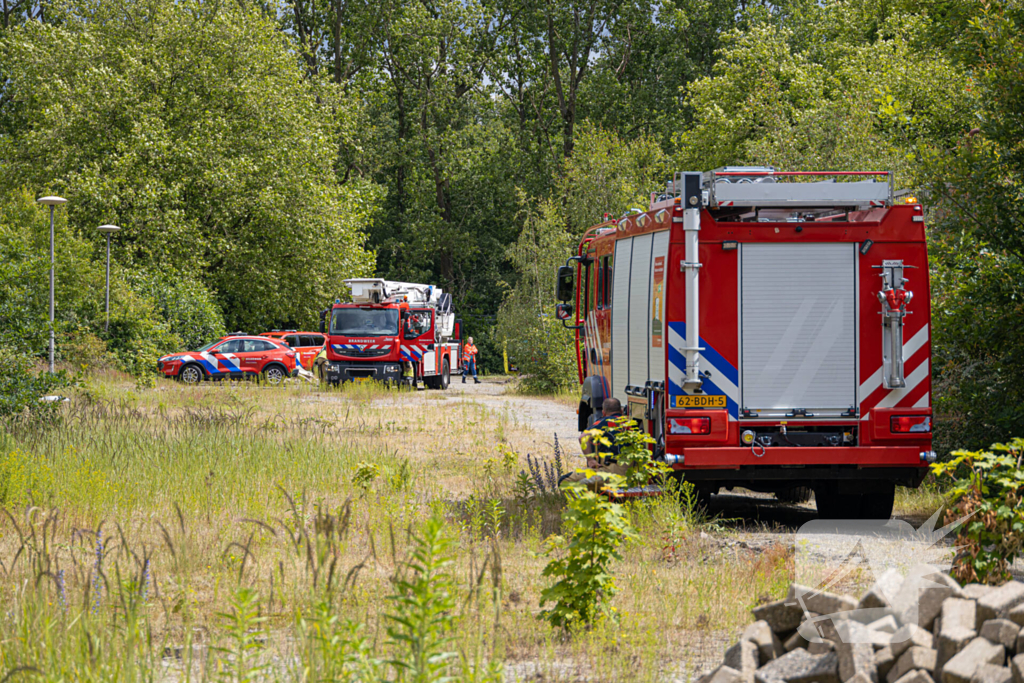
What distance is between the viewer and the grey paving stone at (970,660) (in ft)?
12.8

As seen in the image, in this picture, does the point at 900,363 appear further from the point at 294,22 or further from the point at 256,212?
the point at 294,22

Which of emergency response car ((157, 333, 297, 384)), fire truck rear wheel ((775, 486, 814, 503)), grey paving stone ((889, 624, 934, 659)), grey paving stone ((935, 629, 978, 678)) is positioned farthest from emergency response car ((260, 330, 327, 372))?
grey paving stone ((935, 629, 978, 678))

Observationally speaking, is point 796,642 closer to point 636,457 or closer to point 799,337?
point 636,457

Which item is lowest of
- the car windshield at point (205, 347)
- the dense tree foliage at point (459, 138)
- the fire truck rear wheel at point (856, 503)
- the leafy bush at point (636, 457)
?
the fire truck rear wheel at point (856, 503)

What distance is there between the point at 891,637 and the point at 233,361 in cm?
2933

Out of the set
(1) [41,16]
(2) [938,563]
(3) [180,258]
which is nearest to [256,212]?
(3) [180,258]

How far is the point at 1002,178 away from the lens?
393 inches

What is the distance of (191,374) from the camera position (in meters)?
30.8

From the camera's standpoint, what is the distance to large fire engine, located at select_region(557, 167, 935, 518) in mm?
8336

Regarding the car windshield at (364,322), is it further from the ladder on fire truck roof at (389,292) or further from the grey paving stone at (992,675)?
the grey paving stone at (992,675)

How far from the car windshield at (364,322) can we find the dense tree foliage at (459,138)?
137 inches

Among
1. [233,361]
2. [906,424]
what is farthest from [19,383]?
[233,361]

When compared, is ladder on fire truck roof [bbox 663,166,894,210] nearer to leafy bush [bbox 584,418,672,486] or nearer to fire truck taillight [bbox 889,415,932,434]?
fire truck taillight [bbox 889,415,932,434]

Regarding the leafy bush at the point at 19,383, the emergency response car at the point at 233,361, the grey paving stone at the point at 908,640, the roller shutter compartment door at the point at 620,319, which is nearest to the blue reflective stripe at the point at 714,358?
the roller shutter compartment door at the point at 620,319
